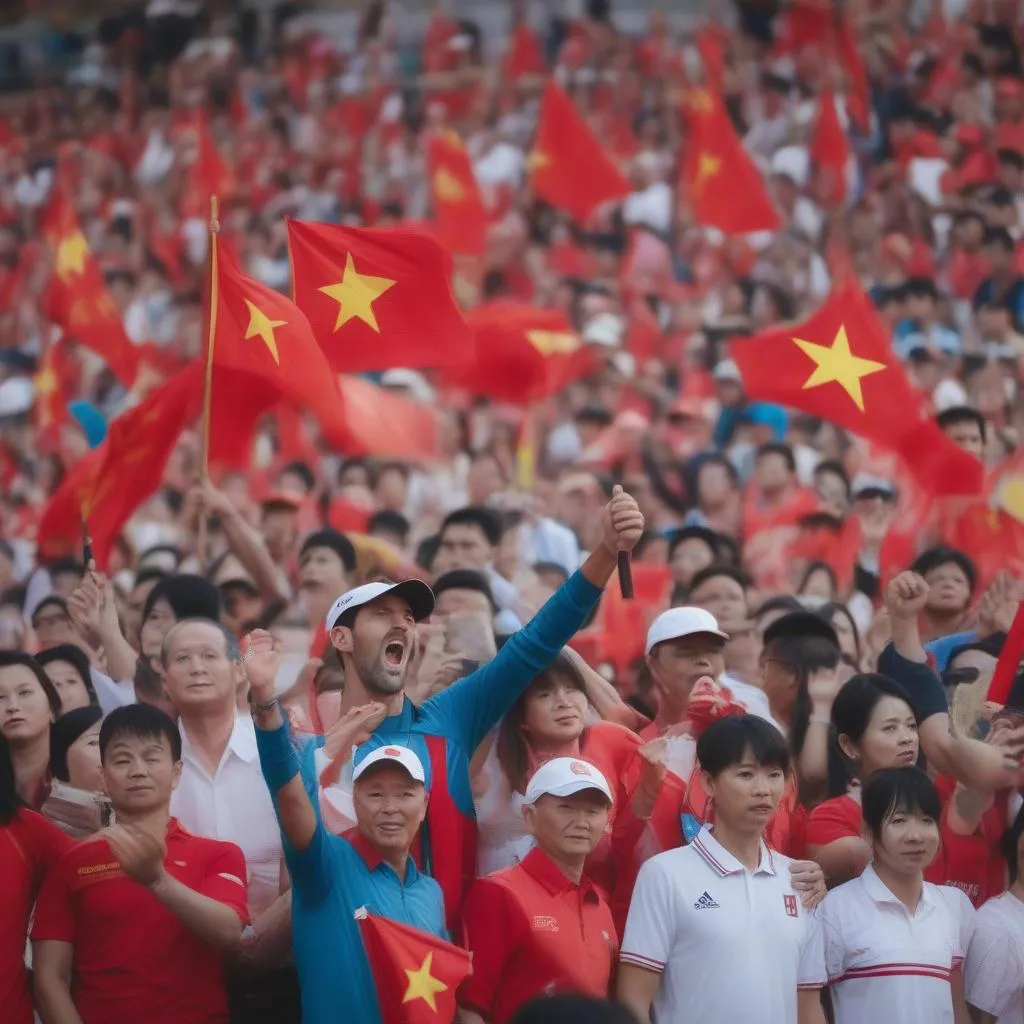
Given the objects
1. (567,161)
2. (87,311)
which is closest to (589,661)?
(87,311)

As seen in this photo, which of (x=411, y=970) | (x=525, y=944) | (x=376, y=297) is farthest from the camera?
(x=376, y=297)

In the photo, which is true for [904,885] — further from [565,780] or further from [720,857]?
[565,780]

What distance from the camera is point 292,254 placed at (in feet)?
24.2

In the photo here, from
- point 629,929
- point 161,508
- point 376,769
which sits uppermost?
point 376,769

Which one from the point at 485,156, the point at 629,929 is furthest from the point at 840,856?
the point at 485,156

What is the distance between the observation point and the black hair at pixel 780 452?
33.7 feet

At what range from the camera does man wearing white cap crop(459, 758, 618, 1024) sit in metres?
5.12

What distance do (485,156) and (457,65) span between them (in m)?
2.27

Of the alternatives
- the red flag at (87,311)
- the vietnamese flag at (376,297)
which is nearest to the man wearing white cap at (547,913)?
the vietnamese flag at (376,297)

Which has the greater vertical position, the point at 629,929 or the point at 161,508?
the point at 629,929

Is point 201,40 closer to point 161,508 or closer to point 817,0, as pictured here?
point 817,0

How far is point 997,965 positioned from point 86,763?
2579 mm

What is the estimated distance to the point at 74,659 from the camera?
683 centimetres

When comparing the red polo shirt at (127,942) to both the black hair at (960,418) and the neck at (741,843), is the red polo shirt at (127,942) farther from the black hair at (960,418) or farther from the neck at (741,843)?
the black hair at (960,418)
